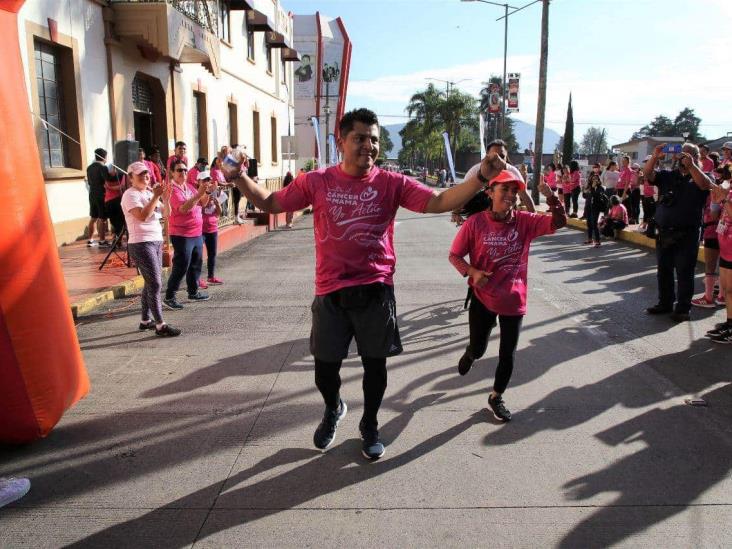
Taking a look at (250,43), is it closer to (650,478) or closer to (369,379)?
(369,379)

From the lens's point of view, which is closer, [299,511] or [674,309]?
[299,511]

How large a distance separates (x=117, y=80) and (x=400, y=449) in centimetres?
1177

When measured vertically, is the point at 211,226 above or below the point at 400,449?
above

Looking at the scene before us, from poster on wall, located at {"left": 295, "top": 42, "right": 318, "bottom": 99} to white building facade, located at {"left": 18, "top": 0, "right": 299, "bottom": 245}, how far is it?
118ft

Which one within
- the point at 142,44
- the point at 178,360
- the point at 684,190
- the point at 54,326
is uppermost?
the point at 142,44

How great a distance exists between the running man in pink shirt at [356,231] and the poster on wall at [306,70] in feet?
178

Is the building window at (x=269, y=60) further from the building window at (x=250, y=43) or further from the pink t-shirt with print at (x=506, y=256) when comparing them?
the pink t-shirt with print at (x=506, y=256)


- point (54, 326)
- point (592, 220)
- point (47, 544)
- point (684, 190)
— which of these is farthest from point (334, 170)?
point (592, 220)

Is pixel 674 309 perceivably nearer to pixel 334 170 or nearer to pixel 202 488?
pixel 334 170

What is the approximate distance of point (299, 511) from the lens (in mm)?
2895

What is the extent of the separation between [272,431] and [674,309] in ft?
17.0

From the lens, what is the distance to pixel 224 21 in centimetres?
1948

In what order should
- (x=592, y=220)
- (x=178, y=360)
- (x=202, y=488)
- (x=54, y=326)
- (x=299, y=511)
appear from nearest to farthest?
(x=299, y=511)
(x=202, y=488)
(x=54, y=326)
(x=178, y=360)
(x=592, y=220)

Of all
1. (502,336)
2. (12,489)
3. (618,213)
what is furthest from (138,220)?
(618,213)
